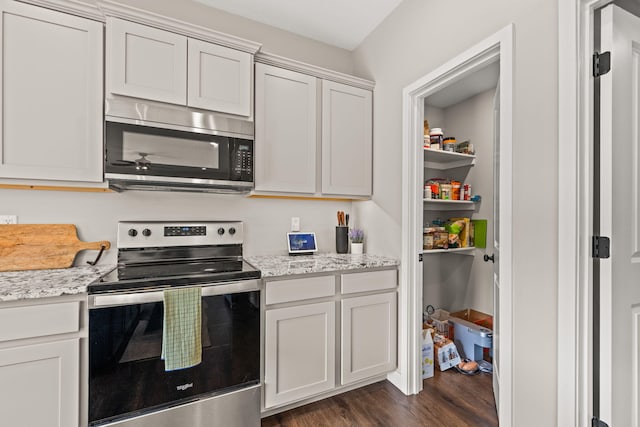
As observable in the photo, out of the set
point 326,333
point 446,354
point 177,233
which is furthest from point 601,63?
point 177,233

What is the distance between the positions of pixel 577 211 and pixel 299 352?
5.30 ft

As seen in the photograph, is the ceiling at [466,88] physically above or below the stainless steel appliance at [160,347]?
above

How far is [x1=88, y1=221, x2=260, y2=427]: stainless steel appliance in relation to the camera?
138 cm

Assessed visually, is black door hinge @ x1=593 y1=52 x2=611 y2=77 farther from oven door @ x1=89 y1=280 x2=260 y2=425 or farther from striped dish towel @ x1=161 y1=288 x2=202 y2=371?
striped dish towel @ x1=161 y1=288 x2=202 y2=371

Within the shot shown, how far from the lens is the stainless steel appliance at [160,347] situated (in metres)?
1.38

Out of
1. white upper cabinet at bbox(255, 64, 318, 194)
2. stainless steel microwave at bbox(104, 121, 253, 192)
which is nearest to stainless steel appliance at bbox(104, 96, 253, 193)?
stainless steel microwave at bbox(104, 121, 253, 192)

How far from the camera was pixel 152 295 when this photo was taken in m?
1.43

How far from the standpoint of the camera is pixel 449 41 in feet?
5.82

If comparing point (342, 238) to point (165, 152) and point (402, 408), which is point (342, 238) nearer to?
point (402, 408)

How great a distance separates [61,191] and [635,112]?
3.05 m

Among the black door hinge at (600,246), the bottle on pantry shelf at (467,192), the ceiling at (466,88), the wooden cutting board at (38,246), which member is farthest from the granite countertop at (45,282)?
the bottle on pantry shelf at (467,192)

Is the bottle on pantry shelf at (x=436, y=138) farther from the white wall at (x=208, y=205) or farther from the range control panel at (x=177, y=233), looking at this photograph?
the range control panel at (x=177, y=233)

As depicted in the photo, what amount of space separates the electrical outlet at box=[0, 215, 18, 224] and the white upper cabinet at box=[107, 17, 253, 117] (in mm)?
951

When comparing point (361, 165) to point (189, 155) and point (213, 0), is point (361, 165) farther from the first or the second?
point (213, 0)
